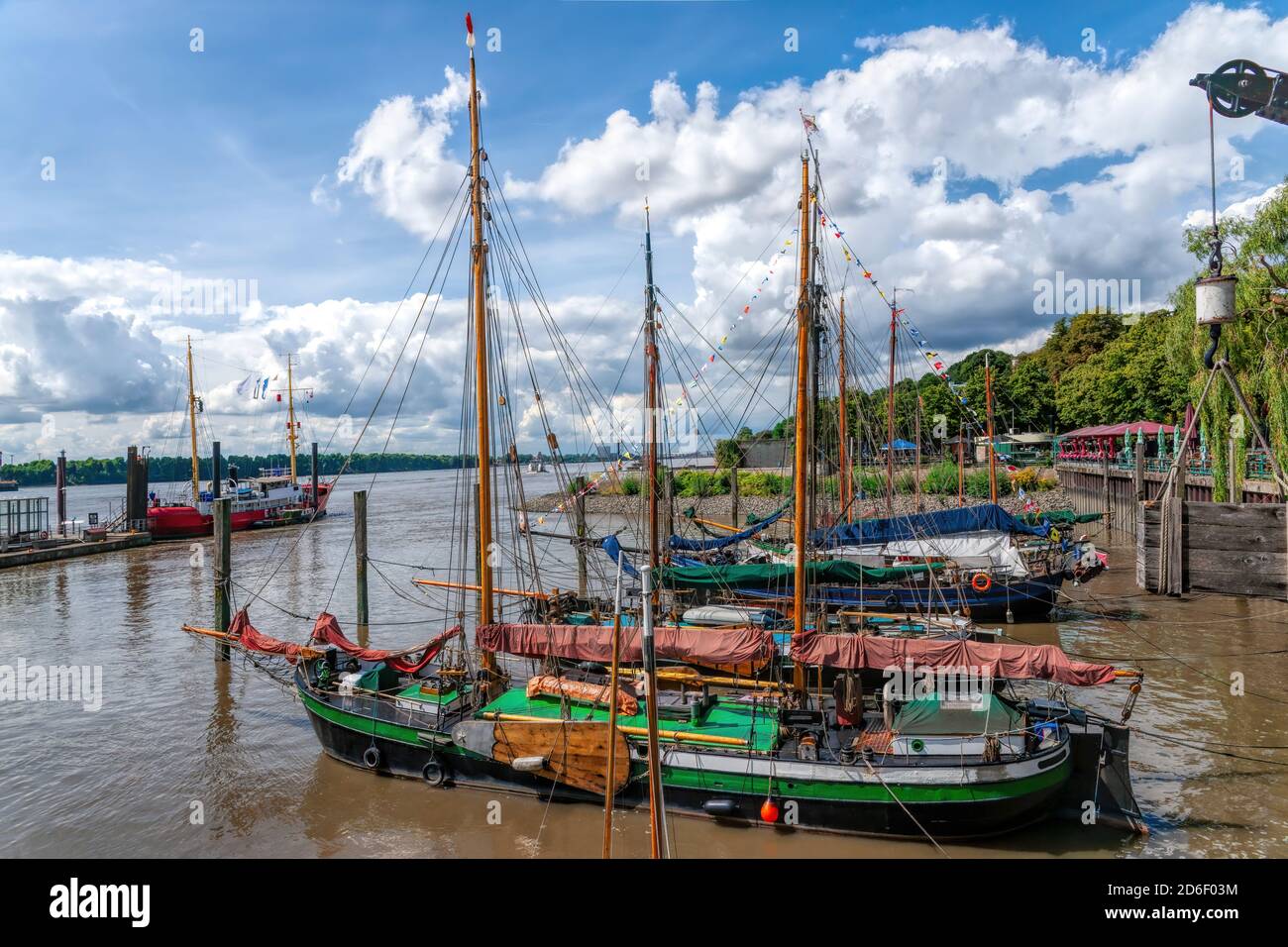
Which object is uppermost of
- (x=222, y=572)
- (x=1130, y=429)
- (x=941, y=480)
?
(x=1130, y=429)

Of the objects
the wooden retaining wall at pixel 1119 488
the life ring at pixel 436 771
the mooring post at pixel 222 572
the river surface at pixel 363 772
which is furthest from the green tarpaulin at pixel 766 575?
the mooring post at pixel 222 572

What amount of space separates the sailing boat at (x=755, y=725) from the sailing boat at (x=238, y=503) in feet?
145

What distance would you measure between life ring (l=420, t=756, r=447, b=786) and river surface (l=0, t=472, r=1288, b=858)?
0.25 metres

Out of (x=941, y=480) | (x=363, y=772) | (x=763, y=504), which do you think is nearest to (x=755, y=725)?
(x=363, y=772)

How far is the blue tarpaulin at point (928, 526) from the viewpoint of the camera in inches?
1172

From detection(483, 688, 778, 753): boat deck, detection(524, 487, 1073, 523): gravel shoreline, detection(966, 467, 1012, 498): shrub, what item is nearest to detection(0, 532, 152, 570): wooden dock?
detection(524, 487, 1073, 523): gravel shoreline

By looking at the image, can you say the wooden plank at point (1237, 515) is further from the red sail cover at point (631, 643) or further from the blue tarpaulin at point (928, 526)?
the blue tarpaulin at point (928, 526)

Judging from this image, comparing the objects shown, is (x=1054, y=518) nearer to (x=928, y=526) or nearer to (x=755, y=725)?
(x=928, y=526)

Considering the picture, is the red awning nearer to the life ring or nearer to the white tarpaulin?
the white tarpaulin

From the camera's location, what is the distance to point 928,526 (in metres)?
30.5

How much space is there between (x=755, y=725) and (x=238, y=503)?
216 ft

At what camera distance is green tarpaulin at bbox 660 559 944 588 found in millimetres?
25719
